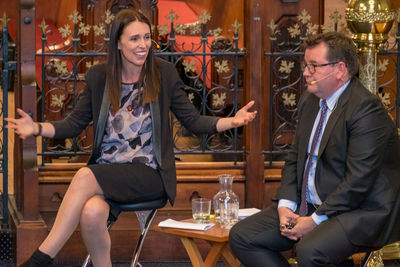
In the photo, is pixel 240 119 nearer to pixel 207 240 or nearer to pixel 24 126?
pixel 207 240

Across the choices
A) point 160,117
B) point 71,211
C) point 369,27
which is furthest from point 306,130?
point 71,211

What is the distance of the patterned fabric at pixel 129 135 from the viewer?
363 centimetres

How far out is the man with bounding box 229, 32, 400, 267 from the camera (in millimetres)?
3064

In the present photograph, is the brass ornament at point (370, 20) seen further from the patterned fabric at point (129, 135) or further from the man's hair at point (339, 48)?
the patterned fabric at point (129, 135)

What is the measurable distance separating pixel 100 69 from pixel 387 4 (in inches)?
62.7

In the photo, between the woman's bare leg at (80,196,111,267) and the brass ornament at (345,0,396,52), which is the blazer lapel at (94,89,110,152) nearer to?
the woman's bare leg at (80,196,111,267)

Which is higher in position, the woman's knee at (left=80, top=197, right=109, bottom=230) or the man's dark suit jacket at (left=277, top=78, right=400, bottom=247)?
the man's dark suit jacket at (left=277, top=78, right=400, bottom=247)

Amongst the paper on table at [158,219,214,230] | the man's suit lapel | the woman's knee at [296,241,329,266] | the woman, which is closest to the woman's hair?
the woman

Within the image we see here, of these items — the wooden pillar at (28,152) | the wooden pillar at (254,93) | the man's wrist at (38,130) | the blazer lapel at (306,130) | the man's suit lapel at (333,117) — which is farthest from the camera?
the wooden pillar at (254,93)

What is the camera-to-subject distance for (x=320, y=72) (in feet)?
10.5

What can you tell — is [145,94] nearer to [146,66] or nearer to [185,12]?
[146,66]

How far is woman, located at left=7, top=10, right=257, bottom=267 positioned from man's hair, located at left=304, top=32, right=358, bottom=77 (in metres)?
0.48

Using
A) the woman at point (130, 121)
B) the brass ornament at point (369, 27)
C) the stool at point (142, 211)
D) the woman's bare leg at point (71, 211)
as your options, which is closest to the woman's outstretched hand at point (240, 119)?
the woman at point (130, 121)

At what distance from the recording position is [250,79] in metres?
4.54
